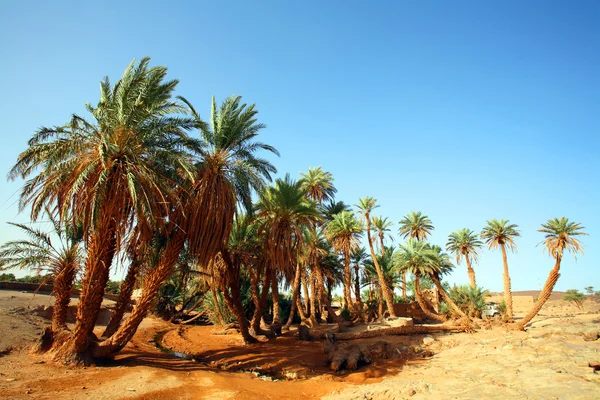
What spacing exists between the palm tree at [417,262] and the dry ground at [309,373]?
1051 centimetres

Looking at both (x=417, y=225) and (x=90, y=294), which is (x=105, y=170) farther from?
(x=417, y=225)

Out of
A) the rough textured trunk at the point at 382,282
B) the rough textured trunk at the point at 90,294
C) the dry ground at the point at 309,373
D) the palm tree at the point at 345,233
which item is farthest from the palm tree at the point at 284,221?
the rough textured trunk at the point at 382,282

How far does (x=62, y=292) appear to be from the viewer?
14797mm

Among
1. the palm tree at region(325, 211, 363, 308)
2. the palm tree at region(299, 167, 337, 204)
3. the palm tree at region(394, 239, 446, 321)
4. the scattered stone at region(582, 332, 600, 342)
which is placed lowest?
the scattered stone at region(582, 332, 600, 342)

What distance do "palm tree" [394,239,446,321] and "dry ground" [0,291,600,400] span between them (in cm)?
1051

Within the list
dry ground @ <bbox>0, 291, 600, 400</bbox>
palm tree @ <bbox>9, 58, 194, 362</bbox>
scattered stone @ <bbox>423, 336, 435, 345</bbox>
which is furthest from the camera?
scattered stone @ <bbox>423, 336, 435, 345</bbox>

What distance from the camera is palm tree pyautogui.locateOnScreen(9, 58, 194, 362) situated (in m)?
11.8

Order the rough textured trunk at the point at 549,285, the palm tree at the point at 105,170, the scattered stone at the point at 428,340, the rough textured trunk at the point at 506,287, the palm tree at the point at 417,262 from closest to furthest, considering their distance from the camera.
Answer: the palm tree at the point at 105,170, the scattered stone at the point at 428,340, the rough textured trunk at the point at 549,285, the palm tree at the point at 417,262, the rough textured trunk at the point at 506,287

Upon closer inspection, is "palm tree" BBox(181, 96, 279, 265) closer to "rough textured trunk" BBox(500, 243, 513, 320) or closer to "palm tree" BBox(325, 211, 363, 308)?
"palm tree" BBox(325, 211, 363, 308)

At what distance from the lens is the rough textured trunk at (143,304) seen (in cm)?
1304

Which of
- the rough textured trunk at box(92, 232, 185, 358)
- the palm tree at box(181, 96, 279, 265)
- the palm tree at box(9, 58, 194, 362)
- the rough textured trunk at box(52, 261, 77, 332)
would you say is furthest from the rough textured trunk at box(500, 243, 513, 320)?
the rough textured trunk at box(52, 261, 77, 332)

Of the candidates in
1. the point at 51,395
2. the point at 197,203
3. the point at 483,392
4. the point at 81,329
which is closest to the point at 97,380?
the point at 51,395

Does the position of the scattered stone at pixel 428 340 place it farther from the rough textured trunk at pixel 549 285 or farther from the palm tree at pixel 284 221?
the rough textured trunk at pixel 549 285

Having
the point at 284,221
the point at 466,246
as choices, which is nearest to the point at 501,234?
the point at 466,246
